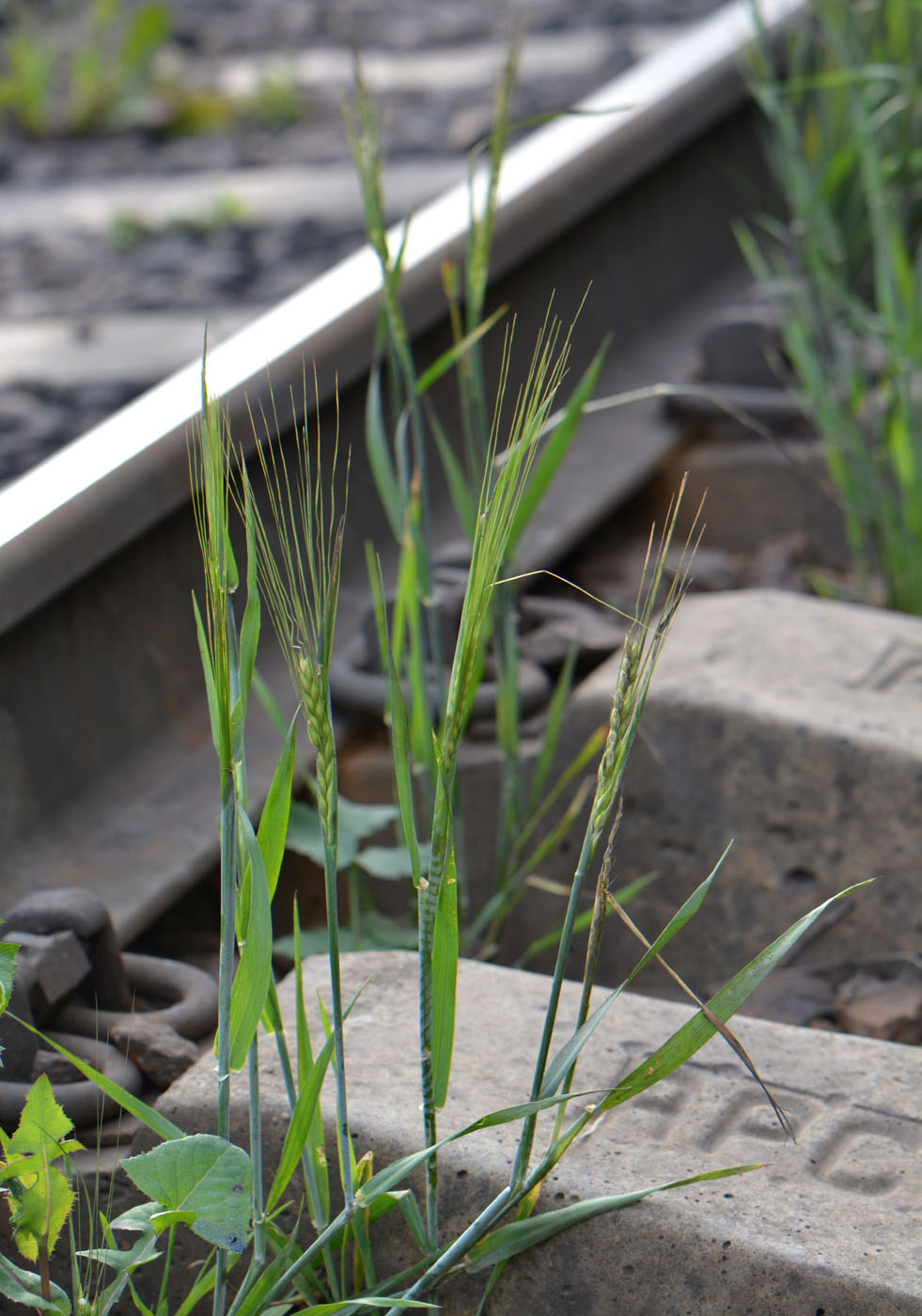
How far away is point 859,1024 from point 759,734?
341 mm

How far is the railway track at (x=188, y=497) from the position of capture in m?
1.69

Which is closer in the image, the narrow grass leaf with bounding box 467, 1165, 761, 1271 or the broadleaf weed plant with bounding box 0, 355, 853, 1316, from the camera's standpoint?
A: the broadleaf weed plant with bounding box 0, 355, 853, 1316

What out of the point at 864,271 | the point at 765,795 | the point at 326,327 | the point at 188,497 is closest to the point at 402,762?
the point at 765,795

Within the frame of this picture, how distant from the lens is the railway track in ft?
5.54

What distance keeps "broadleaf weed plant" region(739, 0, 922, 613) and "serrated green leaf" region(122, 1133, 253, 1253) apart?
1.33 meters

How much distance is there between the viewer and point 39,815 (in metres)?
1.71

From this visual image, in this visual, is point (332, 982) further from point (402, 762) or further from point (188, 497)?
point (188, 497)

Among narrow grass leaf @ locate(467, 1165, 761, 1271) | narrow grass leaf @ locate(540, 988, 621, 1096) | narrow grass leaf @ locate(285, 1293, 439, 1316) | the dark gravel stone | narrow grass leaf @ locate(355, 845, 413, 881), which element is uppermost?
the dark gravel stone

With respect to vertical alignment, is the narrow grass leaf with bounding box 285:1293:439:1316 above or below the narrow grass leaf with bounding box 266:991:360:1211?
below

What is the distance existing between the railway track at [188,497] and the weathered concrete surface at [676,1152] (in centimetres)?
46

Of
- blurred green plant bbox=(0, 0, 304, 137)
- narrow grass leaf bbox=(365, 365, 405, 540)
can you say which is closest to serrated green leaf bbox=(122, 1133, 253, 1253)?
narrow grass leaf bbox=(365, 365, 405, 540)

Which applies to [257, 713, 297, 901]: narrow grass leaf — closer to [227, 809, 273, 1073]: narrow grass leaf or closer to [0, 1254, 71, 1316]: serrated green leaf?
[227, 809, 273, 1073]: narrow grass leaf

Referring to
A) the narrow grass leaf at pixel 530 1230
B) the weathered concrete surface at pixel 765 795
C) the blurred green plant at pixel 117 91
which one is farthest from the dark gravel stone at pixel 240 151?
the narrow grass leaf at pixel 530 1230

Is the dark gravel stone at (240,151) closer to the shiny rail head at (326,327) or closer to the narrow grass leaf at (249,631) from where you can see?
the shiny rail head at (326,327)
